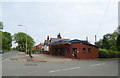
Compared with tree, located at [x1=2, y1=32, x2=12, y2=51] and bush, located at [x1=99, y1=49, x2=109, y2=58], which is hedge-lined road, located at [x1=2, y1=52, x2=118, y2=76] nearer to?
bush, located at [x1=99, y1=49, x2=109, y2=58]

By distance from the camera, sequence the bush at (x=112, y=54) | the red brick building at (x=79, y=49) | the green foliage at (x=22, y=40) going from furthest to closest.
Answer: the green foliage at (x=22, y=40) → the bush at (x=112, y=54) → the red brick building at (x=79, y=49)

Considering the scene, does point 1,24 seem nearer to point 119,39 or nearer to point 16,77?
point 119,39

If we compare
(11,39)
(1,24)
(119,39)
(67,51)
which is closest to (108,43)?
(119,39)

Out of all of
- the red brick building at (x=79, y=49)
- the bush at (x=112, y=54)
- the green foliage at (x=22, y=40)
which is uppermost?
the green foliage at (x=22, y=40)

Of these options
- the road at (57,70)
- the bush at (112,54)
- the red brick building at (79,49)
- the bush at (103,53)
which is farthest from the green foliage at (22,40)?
the road at (57,70)

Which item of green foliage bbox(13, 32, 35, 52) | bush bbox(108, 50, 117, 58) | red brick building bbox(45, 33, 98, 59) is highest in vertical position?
green foliage bbox(13, 32, 35, 52)

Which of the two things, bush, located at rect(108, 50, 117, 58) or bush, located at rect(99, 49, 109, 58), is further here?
bush, located at rect(108, 50, 117, 58)

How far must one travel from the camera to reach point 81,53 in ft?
85.8

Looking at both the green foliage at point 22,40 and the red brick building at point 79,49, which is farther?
the green foliage at point 22,40

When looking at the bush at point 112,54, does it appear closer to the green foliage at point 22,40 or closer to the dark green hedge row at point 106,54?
the dark green hedge row at point 106,54

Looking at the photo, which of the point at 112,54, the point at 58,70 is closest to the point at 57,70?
the point at 58,70

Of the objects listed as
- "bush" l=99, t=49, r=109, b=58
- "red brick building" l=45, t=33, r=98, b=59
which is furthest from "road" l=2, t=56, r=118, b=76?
"bush" l=99, t=49, r=109, b=58

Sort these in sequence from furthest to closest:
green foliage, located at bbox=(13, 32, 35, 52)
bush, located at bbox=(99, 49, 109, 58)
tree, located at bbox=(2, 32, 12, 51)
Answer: green foliage, located at bbox=(13, 32, 35, 52)
tree, located at bbox=(2, 32, 12, 51)
bush, located at bbox=(99, 49, 109, 58)

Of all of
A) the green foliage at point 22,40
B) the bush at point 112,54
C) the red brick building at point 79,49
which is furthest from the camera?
the green foliage at point 22,40
